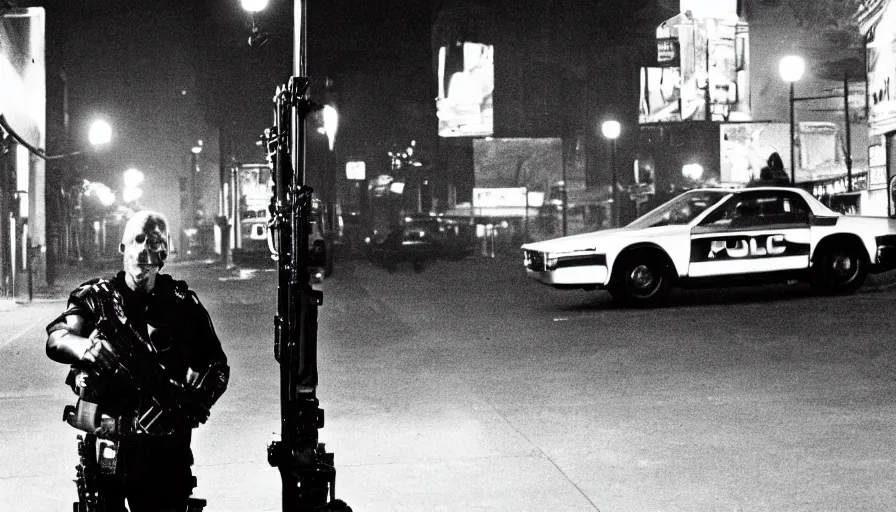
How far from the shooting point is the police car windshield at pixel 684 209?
1591cm

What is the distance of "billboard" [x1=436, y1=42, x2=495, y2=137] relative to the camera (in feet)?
226

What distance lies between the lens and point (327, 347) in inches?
475

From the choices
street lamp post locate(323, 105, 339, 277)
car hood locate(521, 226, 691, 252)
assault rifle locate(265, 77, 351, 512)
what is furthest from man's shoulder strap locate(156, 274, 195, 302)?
street lamp post locate(323, 105, 339, 277)

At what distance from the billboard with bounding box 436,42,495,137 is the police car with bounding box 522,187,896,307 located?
52314 millimetres

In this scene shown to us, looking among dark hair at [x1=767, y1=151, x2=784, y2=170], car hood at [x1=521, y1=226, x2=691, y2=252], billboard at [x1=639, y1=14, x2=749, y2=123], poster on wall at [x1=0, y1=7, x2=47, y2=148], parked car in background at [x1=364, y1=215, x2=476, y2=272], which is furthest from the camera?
billboard at [x1=639, y1=14, x2=749, y2=123]

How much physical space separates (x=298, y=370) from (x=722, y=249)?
12.4m

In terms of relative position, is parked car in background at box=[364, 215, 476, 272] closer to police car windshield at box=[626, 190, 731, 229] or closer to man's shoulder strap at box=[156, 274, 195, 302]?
police car windshield at box=[626, 190, 731, 229]

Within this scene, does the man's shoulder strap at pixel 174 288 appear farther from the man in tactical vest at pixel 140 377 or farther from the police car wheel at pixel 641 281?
the police car wheel at pixel 641 281

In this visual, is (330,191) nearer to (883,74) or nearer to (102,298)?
(883,74)

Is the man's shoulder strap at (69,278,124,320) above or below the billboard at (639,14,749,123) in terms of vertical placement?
below

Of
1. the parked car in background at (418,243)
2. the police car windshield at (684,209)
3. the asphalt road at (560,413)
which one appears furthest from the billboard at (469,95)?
the asphalt road at (560,413)

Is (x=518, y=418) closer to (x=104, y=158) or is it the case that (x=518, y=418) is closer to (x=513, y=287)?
(x=513, y=287)

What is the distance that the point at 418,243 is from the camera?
35938 millimetres

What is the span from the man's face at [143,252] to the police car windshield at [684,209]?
42.0 feet
